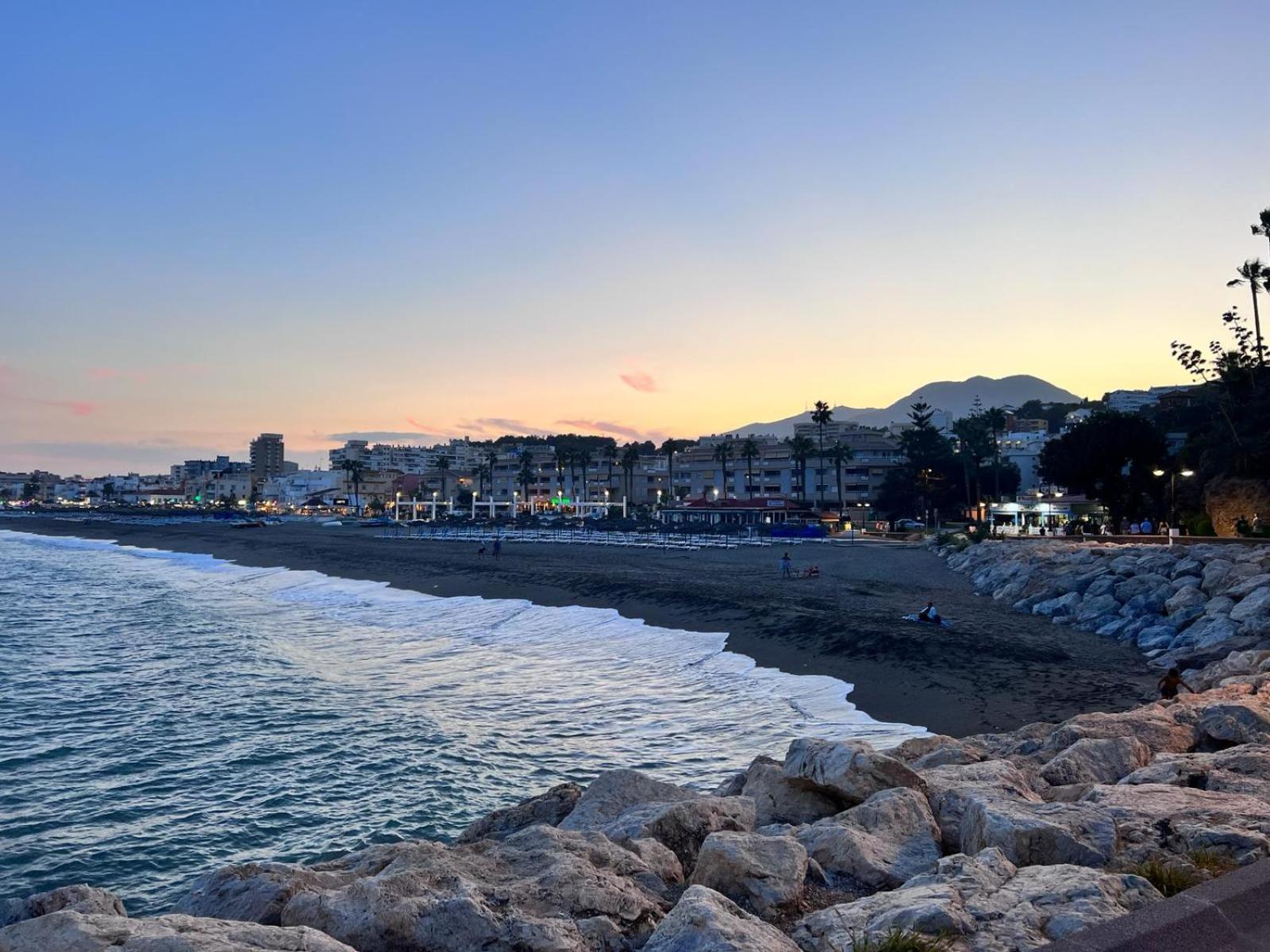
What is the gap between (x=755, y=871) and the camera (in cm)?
573

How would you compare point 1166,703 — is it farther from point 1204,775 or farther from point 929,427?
point 929,427

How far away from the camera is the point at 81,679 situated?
19875 millimetres

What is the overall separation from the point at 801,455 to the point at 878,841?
94.9m

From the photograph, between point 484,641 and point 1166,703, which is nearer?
point 1166,703

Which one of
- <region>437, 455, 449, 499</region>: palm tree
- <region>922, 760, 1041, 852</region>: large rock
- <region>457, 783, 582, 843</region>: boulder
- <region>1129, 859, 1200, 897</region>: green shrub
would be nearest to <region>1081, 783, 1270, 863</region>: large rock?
<region>1129, 859, 1200, 897</region>: green shrub

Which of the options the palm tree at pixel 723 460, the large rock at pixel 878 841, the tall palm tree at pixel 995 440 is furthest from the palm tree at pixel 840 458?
the large rock at pixel 878 841

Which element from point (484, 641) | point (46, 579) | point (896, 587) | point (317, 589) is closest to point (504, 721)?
point (484, 641)

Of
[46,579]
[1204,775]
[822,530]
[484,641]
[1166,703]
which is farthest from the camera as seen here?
[822,530]

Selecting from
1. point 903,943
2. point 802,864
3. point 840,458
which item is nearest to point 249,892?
point 802,864

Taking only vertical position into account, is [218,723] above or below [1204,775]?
below

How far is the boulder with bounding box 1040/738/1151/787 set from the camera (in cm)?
845

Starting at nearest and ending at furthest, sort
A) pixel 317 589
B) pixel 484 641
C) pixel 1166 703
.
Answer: pixel 1166 703
pixel 484 641
pixel 317 589

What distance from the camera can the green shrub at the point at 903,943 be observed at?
165 inches

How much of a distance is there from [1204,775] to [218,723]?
53.1 feet
